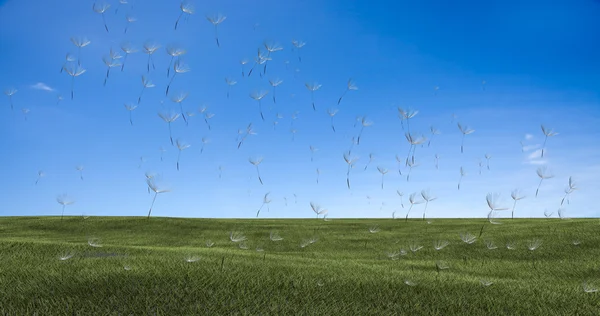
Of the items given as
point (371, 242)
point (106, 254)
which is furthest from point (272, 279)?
point (371, 242)

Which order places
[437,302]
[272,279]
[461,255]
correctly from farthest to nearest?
[461,255] → [272,279] → [437,302]

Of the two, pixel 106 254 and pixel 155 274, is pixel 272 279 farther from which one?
pixel 106 254

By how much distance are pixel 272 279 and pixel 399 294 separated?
1.93m

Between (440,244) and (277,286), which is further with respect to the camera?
(440,244)

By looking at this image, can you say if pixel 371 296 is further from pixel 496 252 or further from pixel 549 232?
pixel 549 232

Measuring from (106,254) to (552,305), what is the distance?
9306 mm

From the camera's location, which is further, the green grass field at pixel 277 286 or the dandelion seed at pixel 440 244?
the dandelion seed at pixel 440 244

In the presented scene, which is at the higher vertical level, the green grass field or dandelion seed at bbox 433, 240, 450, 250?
the green grass field

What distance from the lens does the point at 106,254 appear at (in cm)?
1130

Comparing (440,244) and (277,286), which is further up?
(277,286)

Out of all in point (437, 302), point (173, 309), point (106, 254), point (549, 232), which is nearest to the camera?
point (173, 309)

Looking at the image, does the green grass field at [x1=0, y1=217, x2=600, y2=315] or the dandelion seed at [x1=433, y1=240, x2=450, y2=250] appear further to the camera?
the dandelion seed at [x1=433, y1=240, x2=450, y2=250]

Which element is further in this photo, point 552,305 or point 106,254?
point 106,254

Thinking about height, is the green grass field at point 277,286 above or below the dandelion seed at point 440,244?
above
